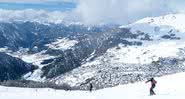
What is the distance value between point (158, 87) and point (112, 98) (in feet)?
51.7

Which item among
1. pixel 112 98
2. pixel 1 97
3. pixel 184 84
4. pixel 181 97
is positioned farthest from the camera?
pixel 184 84

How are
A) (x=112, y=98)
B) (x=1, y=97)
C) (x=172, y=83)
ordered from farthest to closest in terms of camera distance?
(x=172, y=83) < (x=1, y=97) < (x=112, y=98)

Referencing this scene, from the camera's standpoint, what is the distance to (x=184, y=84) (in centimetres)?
6181

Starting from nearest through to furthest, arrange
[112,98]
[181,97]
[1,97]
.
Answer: [181,97], [112,98], [1,97]

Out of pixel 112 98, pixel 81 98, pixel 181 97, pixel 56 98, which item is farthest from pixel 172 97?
pixel 56 98

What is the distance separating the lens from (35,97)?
5728 centimetres

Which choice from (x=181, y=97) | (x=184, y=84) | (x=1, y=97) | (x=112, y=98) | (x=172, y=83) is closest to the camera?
(x=181, y=97)

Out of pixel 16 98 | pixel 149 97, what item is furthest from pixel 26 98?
pixel 149 97

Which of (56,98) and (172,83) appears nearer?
(56,98)

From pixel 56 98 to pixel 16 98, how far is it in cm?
594

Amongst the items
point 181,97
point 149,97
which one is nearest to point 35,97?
point 149,97

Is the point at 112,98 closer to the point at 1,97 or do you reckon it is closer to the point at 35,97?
the point at 35,97

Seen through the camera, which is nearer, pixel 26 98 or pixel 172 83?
pixel 26 98

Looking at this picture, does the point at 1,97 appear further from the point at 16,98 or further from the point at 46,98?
the point at 46,98
